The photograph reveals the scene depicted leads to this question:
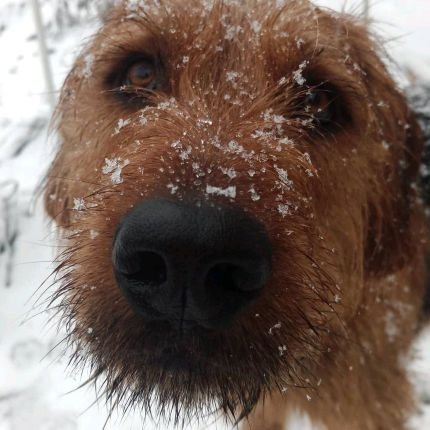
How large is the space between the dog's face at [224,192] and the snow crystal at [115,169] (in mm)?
11

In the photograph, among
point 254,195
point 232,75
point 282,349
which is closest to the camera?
point 254,195

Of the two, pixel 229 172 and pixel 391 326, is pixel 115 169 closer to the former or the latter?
pixel 229 172

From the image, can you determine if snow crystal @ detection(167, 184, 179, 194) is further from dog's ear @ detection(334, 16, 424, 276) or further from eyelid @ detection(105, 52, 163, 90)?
dog's ear @ detection(334, 16, 424, 276)

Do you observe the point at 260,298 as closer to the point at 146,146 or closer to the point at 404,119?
the point at 146,146

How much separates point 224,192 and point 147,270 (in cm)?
28

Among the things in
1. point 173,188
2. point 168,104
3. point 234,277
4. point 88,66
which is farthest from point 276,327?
point 88,66

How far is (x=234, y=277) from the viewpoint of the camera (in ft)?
4.67

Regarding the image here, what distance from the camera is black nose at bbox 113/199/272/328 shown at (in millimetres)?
1351

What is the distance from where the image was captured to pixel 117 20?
8.16 feet

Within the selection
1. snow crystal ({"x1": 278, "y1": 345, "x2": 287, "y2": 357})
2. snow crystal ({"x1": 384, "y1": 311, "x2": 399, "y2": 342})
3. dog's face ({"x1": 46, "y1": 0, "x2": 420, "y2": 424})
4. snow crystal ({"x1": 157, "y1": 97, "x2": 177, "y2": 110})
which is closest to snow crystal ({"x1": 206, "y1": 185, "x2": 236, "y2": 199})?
dog's face ({"x1": 46, "y1": 0, "x2": 420, "y2": 424})

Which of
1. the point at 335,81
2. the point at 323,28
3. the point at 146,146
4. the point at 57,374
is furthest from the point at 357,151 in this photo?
the point at 57,374

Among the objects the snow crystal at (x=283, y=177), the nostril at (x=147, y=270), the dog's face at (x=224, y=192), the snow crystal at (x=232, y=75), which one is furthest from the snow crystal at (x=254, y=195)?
the snow crystal at (x=232, y=75)

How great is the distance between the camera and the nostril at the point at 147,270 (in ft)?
4.62

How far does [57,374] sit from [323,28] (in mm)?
2501
